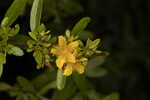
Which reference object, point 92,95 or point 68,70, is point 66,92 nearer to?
point 92,95

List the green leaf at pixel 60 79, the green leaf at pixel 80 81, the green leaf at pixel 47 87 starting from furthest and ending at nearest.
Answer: the green leaf at pixel 47 87, the green leaf at pixel 80 81, the green leaf at pixel 60 79

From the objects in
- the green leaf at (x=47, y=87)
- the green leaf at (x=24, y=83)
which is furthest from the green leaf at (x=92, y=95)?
the green leaf at (x=24, y=83)

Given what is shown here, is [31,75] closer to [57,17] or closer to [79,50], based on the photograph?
[57,17]

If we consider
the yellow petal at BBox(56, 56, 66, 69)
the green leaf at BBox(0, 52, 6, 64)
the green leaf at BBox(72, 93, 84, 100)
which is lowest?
the green leaf at BBox(72, 93, 84, 100)

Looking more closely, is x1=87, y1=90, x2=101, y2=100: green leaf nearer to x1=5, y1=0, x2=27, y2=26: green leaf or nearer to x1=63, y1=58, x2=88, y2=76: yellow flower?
x1=63, y1=58, x2=88, y2=76: yellow flower

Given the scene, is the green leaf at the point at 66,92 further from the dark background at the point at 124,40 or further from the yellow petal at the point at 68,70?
the dark background at the point at 124,40

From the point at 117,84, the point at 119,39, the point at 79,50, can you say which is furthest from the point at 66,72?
the point at 119,39

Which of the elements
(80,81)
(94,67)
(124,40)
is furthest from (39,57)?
(124,40)

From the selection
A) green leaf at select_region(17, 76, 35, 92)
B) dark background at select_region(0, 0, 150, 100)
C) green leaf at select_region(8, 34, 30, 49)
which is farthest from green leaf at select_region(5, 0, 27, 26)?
dark background at select_region(0, 0, 150, 100)
